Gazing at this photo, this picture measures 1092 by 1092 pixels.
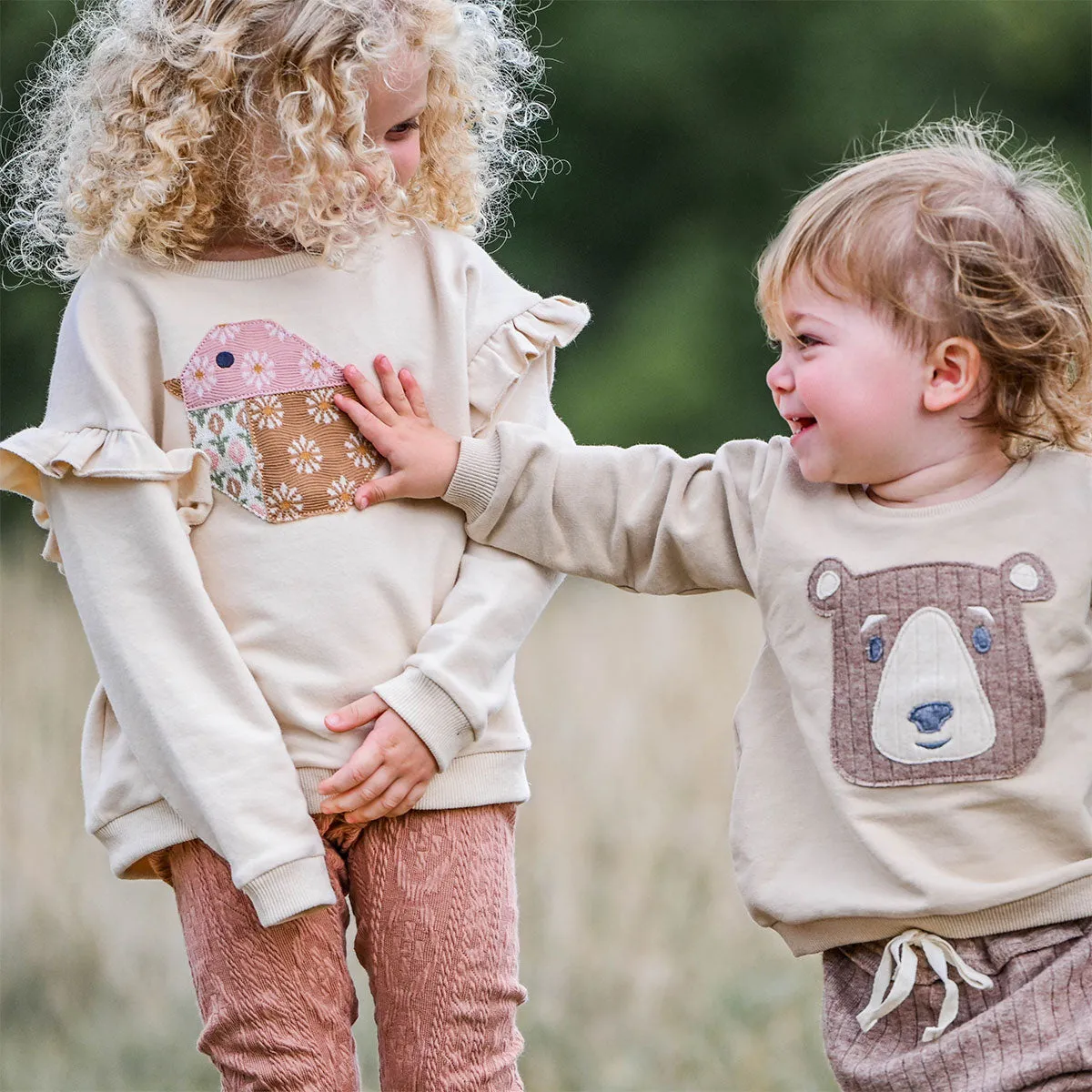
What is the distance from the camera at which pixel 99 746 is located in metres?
1.63

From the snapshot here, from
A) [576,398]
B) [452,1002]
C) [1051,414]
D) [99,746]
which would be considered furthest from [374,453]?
[576,398]

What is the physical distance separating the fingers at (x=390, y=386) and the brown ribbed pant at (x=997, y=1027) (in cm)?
69

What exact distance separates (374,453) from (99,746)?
Answer: 1.33 feet

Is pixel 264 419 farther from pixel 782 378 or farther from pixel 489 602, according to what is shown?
pixel 782 378

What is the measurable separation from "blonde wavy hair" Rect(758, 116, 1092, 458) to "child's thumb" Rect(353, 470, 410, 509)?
1.31 feet

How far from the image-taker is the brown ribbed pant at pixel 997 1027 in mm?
1437

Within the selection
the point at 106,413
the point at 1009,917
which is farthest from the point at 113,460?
the point at 1009,917

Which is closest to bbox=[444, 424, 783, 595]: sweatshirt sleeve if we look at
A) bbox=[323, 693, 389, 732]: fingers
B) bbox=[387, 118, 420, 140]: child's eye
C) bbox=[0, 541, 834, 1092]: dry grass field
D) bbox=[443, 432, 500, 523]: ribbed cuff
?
bbox=[443, 432, 500, 523]: ribbed cuff

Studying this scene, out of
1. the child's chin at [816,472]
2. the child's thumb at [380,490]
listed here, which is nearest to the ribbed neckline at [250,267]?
the child's thumb at [380,490]

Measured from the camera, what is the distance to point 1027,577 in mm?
1499

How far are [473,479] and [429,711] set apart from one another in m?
0.24

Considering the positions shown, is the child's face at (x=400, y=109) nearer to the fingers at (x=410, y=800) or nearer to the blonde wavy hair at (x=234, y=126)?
the blonde wavy hair at (x=234, y=126)

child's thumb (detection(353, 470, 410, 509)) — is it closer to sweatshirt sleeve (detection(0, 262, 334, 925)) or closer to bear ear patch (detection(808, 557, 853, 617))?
sweatshirt sleeve (detection(0, 262, 334, 925))

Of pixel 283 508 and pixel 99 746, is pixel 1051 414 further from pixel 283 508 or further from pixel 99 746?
pixel 99 746
